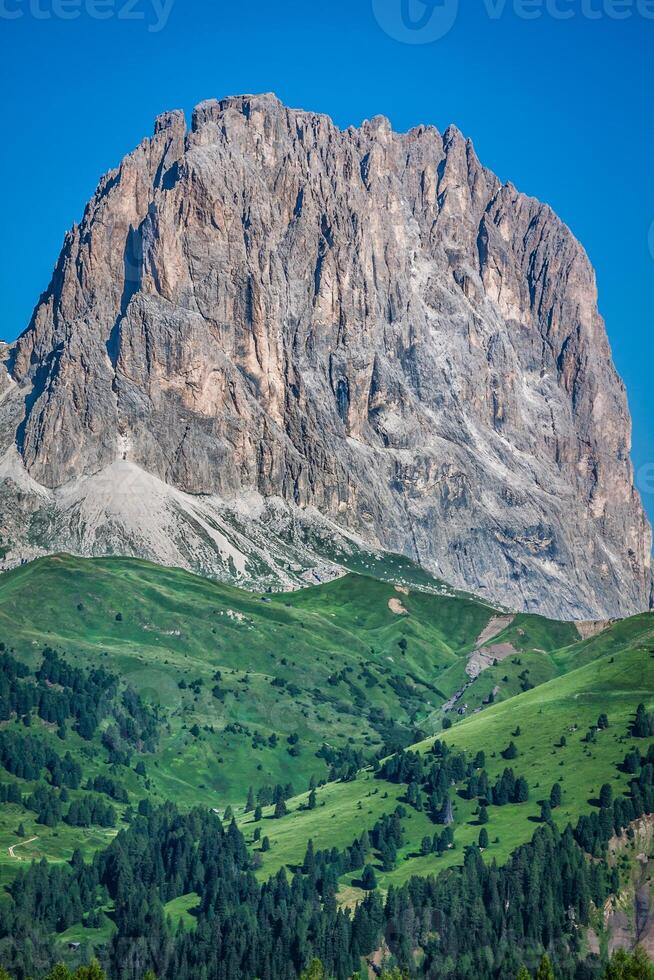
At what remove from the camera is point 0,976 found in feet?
600

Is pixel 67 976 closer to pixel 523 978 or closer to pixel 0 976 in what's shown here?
pixel 0 976

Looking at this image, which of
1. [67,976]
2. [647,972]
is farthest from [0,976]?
[647,972]

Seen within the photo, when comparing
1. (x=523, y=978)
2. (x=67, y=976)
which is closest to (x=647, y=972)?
(x=523, y=978)

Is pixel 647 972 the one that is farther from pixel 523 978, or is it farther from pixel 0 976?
pixel 0 976

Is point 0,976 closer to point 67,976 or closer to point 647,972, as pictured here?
point 67,976

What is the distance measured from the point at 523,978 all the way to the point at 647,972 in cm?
1507

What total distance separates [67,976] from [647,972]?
67816 millimetres

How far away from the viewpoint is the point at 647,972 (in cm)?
18975

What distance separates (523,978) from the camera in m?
188

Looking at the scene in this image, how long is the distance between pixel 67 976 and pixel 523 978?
5281cm

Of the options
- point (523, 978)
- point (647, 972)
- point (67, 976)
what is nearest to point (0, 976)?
point (67, 976)

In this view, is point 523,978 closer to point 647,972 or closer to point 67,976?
point 647,972

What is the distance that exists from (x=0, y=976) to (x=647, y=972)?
75273mm
